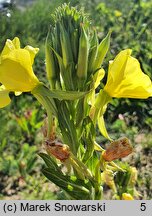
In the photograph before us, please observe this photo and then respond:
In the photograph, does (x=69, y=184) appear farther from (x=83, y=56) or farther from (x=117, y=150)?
(x=83, y=56)

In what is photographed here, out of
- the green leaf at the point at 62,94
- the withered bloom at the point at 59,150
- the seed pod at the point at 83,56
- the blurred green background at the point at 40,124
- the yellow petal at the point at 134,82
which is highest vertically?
the blurred green background at the point at 40,124

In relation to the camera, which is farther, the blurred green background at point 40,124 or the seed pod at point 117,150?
the blurred green background at point 40,124

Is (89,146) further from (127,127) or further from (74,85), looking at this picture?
(127,127)

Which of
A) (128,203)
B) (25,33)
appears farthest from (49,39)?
(25,33)

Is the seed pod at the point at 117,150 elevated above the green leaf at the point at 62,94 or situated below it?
below

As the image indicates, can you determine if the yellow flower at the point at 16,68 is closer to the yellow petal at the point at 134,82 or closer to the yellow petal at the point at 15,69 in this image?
the yellow petal at the point at 15,69

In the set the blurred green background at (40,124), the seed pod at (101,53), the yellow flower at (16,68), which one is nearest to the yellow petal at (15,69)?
the yellow flower at (16,68)
